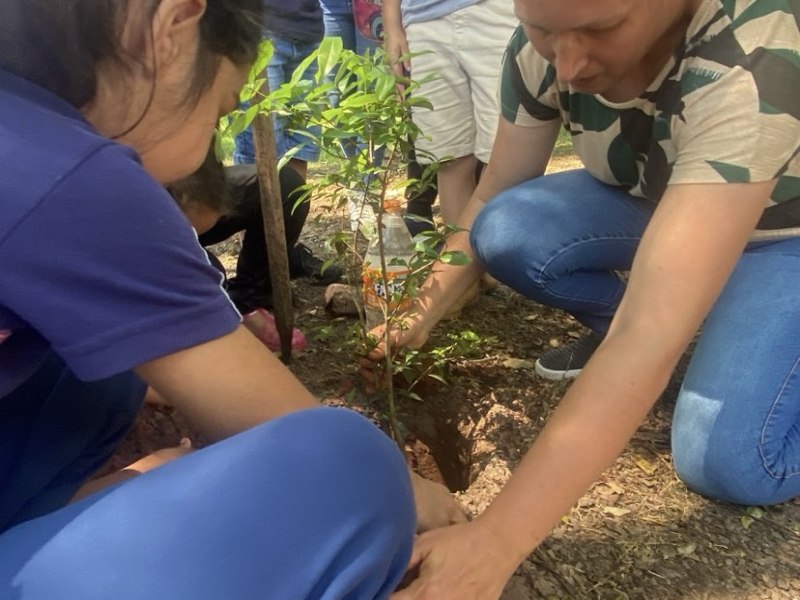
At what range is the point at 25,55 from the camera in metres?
0.84

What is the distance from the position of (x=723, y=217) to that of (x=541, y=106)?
69cm

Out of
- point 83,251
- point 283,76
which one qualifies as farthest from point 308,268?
point 83,251

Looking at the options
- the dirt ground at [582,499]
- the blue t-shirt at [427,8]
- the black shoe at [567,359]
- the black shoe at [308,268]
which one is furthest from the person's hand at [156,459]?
the blue t-shirt at [427,8]

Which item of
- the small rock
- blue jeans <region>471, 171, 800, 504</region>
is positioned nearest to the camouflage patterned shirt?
blue jeans <region>471, 171, 800, 504</region>

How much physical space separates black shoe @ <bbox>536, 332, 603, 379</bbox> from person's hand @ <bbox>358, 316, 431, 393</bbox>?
1.23 ft

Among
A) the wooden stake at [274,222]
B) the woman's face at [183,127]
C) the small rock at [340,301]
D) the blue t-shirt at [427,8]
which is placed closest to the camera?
the woman's face at [183,127]

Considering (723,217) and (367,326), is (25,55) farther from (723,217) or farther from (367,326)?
(367,326)

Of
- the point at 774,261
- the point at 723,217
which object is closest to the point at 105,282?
the point at 723,217

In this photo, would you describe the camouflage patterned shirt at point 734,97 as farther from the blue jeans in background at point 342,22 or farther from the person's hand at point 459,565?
the blue jeans in background at point 342,22

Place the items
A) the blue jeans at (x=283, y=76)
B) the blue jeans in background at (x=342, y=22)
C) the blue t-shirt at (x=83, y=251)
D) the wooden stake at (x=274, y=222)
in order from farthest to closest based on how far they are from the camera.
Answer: the blue jeans in background at (x=342, y=22) < the blue jeans at (x=283, y=76) < the wooden stake at (x=274, y=222) < the blue t-shirt at (x=83, y=251)

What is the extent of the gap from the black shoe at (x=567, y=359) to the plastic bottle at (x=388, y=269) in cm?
44

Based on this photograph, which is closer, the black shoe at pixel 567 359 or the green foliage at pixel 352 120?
the green foliage at pixel 352 120

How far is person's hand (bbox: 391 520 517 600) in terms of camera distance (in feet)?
3.52

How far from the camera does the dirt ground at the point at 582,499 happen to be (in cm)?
143
